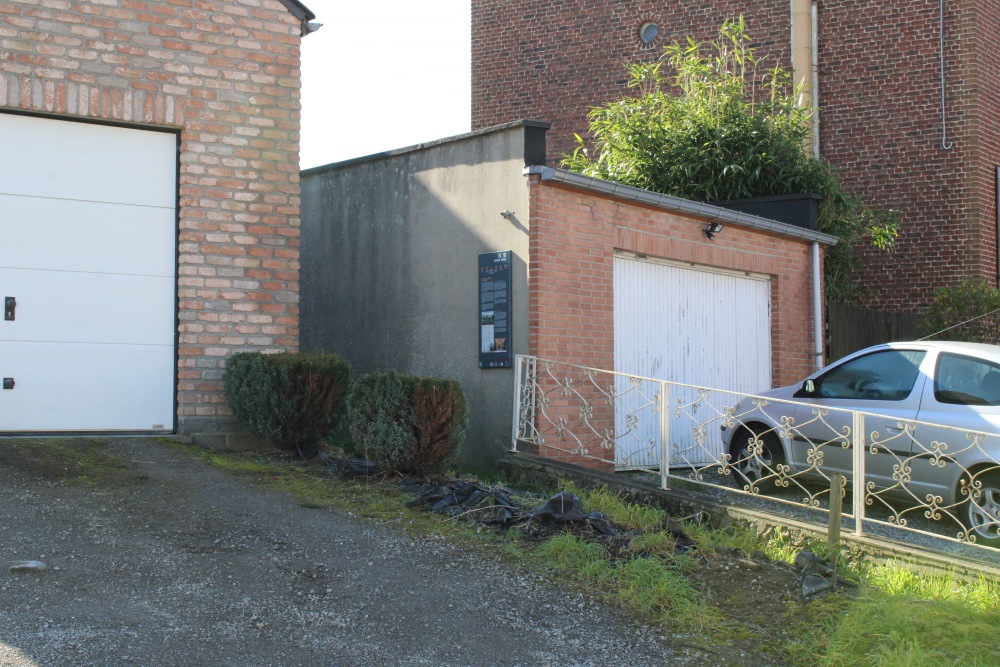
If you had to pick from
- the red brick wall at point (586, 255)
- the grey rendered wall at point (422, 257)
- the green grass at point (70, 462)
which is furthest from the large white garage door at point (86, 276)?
the red brick wall at point (586, 255)

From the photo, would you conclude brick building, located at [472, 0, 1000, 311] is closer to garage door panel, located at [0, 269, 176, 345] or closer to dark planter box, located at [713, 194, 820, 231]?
dark planter box, located at [713, 194, 820, 231]

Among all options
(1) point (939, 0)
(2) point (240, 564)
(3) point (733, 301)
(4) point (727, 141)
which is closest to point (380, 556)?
(2) point (240, 564)

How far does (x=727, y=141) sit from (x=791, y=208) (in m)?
1.95

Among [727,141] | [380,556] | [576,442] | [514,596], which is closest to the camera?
[514,596]

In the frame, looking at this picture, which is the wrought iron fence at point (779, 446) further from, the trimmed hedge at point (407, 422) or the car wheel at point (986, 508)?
the trimmed hedge at point (407, 422)

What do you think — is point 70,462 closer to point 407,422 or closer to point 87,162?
point 407,422

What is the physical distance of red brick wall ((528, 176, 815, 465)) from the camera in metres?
9.52

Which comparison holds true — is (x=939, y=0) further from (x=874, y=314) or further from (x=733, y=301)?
(x=733, y=301)

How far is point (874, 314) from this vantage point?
15328 millimetres

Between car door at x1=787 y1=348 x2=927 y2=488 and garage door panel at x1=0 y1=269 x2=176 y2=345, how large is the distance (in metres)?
5.27

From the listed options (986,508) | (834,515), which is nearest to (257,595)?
(834,515)

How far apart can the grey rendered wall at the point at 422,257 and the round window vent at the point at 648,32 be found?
9.98 meters

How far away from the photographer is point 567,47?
2055 cm

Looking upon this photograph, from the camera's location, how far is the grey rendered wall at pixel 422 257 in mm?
9742
